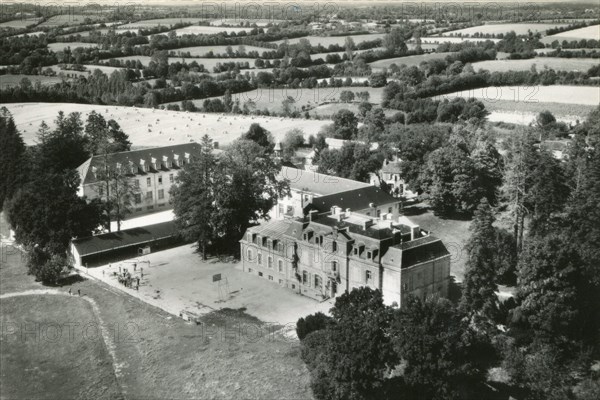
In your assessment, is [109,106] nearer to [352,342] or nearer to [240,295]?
[240,295]

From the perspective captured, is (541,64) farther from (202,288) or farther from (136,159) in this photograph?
(202,288)

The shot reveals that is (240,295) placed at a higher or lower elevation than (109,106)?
lower

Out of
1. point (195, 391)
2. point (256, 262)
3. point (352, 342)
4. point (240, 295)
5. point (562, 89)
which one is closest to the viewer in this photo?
point (352, 342)

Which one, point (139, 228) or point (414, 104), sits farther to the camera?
point (414, 104)

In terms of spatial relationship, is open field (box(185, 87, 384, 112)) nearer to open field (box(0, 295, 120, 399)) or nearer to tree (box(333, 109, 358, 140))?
tree (box(333, 109, 358, 140))

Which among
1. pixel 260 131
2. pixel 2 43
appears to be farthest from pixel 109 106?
pixel 260 131

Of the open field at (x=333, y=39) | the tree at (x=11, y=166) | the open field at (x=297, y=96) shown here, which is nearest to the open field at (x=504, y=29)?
the open field at (x=333, y=39)

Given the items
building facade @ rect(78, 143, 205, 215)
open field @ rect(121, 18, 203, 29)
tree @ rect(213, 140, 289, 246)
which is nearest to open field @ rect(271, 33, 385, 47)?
open field @ rect(121, 18, 203, 29)
